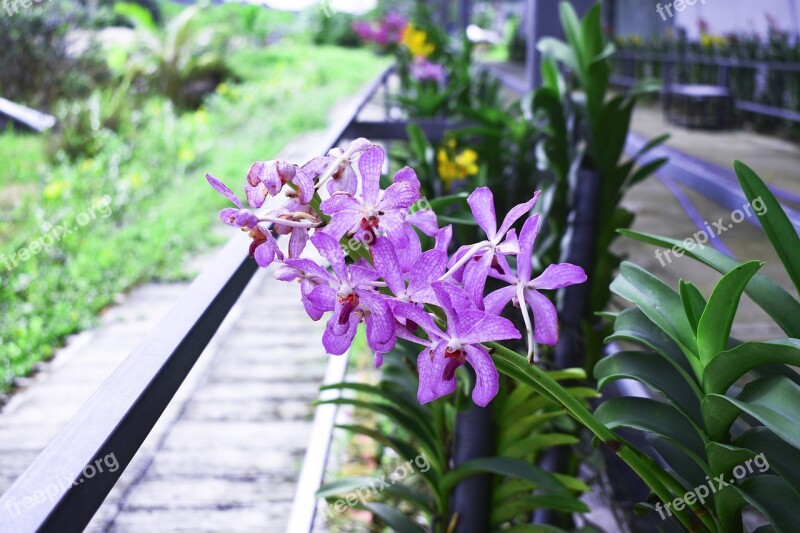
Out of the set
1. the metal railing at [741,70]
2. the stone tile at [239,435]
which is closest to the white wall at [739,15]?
the metal railing at [741,70]

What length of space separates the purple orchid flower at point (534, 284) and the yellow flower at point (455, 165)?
1.11 m

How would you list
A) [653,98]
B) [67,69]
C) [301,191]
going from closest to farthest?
[301,191], [67,69], [653,98]

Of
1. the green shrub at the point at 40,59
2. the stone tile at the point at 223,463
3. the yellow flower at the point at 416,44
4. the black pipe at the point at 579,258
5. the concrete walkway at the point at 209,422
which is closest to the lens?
the black pipe at the point at 579,258

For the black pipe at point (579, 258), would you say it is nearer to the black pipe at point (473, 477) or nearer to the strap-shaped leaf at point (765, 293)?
the black pipe at point (473, 477)

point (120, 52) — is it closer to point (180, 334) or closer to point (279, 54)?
point (279, 54)

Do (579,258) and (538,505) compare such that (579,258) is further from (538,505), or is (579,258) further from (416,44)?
(416,44)

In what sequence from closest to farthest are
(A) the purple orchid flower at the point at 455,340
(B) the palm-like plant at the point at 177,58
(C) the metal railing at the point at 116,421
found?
(C) the metal railing at the point at 116,421 < (A) the purple orchid flower at the point at 455,340 < (B) the palm-like plant at the point at 177,58

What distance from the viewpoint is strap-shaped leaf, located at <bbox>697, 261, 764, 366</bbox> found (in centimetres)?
55

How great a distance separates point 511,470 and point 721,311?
42 centimetres

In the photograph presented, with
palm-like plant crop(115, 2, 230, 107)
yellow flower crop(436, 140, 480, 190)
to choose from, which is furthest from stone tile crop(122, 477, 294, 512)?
palm-like plant crop(115, 2, 230, 107)

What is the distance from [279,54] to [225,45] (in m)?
2.25

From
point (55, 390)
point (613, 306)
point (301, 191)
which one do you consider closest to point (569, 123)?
point (613, 306)

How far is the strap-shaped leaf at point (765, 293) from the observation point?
25.5 inches

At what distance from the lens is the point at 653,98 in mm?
9148
